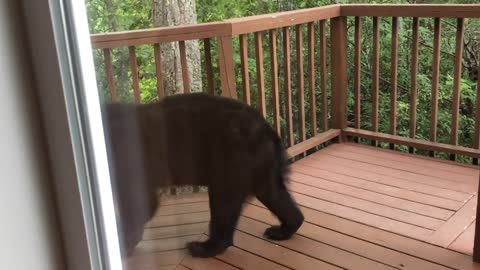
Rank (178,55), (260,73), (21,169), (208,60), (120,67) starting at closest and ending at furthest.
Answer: (21,169)
(120,67)
(178,55)
(208,60)
(260,73)

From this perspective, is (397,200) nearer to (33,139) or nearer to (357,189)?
(357,189)

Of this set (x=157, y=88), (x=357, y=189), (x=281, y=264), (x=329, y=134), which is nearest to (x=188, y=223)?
(x=281, y=264)

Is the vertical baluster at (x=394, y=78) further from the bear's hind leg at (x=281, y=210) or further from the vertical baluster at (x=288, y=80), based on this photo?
the bear's hind leg at (x=281, y=210)

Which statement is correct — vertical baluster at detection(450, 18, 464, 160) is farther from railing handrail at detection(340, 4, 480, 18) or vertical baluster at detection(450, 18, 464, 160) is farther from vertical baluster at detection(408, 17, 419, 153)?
vertical baluster at detection(408, 17, 419, 153)

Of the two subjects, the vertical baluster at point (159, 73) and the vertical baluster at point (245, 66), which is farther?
the vertical baluster at point (245, 66)

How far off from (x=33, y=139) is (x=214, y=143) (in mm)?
1037

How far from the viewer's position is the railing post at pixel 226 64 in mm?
2285

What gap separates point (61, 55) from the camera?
22.2 inches

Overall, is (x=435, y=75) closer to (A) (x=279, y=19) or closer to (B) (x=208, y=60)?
(A) (x=279, y=19)

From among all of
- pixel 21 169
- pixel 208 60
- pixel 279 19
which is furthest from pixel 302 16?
pixel 21 169

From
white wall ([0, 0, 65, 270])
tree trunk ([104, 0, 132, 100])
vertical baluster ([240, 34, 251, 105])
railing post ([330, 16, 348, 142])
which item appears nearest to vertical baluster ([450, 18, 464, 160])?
railing post ([330, 16, 348, 142])

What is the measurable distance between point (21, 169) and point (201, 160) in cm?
101

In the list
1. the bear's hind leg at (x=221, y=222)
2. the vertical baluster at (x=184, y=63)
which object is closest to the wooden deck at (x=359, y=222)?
the bear's hind leg at (x=221, y=222)

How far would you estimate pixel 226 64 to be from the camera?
2.33m
